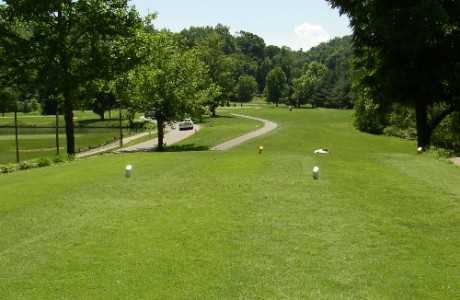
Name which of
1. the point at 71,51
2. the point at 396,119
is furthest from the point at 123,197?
the point at 396,119

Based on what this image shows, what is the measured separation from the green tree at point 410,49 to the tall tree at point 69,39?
14.6 meters

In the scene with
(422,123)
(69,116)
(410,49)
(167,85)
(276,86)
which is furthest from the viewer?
(276,86)

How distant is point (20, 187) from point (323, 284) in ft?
37.8

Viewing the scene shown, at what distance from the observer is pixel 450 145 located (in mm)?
42188

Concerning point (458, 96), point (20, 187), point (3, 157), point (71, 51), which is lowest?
point (3, 157)

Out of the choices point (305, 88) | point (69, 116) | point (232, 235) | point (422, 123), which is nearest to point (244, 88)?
point (305, 88)

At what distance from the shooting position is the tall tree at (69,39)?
32594 mm

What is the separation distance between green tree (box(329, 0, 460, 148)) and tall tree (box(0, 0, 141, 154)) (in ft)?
48.0

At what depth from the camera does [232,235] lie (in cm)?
1045

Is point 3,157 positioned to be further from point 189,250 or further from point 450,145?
point 189,250

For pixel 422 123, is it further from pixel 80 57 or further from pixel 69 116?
pixel 69 116

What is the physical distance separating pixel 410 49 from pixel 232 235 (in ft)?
77.1

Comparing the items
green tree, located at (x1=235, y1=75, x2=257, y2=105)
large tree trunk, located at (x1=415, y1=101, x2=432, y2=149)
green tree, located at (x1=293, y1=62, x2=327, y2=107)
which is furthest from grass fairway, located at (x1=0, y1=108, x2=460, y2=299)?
green tree, located at (x1=235, y1=75, x2=257, y2=105)

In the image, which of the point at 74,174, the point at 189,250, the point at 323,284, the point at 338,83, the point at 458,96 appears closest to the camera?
the point at 323,284
